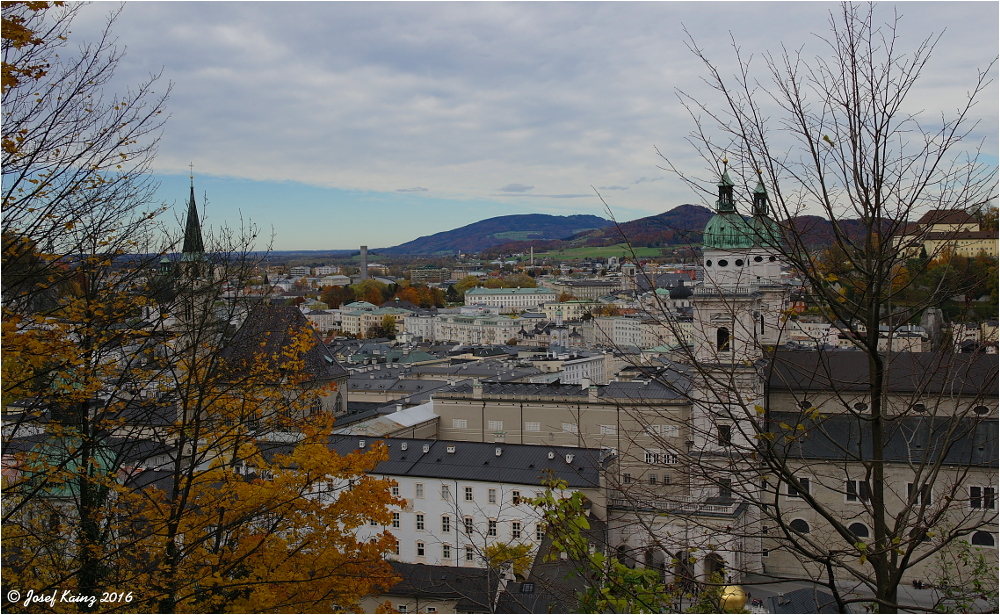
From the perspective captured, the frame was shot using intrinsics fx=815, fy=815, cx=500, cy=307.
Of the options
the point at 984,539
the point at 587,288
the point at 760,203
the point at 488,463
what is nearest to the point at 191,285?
the point at 760,203

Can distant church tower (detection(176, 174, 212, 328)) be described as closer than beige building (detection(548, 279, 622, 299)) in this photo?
Yes

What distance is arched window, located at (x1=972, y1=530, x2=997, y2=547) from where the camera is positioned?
28.4 meters

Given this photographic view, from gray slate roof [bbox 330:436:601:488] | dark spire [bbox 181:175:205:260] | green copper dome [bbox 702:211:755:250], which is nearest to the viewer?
green copper dome [bbox 702:211:755:250]

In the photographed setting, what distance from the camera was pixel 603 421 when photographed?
42156 millimetres

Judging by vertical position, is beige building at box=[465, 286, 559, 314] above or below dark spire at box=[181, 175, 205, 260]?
below

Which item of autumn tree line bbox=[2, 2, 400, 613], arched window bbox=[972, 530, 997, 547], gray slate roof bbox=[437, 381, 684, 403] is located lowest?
arched window bbox=[972, 530, 997, 547]

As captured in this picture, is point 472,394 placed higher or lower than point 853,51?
lower

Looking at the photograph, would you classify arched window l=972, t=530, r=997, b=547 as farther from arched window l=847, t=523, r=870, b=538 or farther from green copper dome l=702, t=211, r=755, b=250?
green copper dome l=702, t=211, r=755, b=250

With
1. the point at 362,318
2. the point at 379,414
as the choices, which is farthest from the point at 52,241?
the point at 362,318

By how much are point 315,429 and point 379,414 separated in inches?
1210

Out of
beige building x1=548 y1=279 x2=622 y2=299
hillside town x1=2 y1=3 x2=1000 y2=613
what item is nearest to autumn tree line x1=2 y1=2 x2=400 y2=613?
hillside town x1=2 y1=3 x2=1000 y2=613

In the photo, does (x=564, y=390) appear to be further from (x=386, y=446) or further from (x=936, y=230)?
(x=936, y=230)

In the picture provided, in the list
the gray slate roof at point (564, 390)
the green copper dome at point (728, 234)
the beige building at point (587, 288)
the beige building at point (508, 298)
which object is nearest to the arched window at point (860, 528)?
the green copper dome at point (728, 234)

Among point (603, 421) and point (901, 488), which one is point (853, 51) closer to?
point (901, 488)
